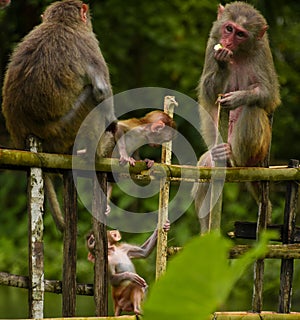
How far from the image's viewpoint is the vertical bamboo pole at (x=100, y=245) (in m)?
4.09

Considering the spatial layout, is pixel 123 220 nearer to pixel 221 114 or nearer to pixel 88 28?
pixel 221 114

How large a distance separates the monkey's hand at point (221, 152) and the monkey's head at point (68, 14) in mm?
1194

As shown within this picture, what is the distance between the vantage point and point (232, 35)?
16.3 ft

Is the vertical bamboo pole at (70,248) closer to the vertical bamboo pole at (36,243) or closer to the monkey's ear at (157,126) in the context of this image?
the vertical bamboo pole at (36,243)

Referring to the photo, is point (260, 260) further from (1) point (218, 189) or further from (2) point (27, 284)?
(2) point (27, 284)

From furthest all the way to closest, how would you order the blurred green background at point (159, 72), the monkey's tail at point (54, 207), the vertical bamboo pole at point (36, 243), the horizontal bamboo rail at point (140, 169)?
the blurred green background at point (159, 72) → the monkey's tail at point (54, 207) → the vertical bamboo pole at point (36, 243) → the horizontal bamboo rail at point (140, 169)

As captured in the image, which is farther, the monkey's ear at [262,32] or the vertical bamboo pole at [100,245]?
the monkey's ear at [262,32]

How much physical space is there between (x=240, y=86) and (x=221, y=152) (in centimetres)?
53

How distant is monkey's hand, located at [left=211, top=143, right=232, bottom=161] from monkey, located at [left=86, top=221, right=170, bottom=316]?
69 centimetres

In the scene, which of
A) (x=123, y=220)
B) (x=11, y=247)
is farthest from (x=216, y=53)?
(x=11, y=247)

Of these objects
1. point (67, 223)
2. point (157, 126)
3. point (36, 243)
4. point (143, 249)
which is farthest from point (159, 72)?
point (36, 243)

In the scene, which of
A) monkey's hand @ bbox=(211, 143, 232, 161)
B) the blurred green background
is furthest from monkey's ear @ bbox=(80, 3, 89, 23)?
the blurred green background

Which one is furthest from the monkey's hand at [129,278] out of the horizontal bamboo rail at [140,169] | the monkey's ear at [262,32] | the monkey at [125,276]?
the monkey's ear at [262,32]

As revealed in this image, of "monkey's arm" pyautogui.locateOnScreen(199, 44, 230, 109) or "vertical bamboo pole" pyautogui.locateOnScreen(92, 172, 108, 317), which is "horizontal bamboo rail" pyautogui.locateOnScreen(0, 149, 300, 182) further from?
"monkey's arm" pyautogui.locateOnScreen(199, 44, 230, 109)
